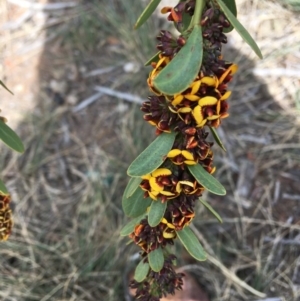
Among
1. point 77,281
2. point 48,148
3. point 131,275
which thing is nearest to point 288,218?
point 131,275

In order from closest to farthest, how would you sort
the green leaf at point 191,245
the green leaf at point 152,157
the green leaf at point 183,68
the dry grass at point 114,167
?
the green leaf at point 183,68, the green leaf at point 152,157, the green leaf at point 191,245, the dry grass at point 114,167

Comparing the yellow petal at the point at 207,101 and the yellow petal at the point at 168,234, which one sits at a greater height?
the yellow petal at the point at 207,101

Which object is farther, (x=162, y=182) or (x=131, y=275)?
(x=131, y=275)

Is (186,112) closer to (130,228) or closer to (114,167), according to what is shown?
(130,228)

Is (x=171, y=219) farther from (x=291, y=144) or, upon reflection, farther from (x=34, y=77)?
(x=34, y=77)

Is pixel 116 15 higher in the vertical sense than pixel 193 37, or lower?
lower

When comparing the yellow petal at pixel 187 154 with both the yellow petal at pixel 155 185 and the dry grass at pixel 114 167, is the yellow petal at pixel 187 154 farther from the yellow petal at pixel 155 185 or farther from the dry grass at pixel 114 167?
the dry grass at pixel 114 167

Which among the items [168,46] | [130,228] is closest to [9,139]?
[130,228]

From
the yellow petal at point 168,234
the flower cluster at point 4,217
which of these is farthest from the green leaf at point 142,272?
the flower cluster at point 4,217
